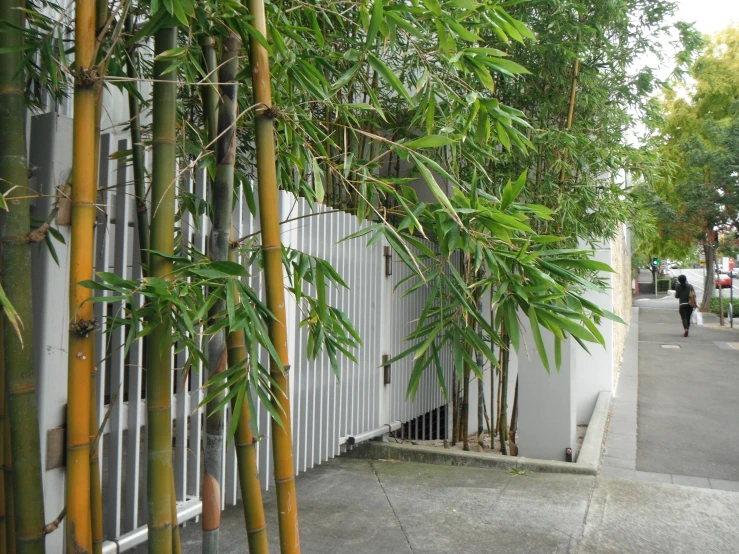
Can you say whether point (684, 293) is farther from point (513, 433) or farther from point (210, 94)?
point (210, 94)

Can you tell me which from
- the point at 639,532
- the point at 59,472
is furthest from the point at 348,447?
the point at 59,472

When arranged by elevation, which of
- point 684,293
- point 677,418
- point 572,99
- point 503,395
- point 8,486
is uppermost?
point 572,99

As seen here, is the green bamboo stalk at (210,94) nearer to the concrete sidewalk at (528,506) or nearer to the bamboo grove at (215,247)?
the bamboo grove at (215,247)

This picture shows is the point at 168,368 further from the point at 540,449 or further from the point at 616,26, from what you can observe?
the point at 616,26

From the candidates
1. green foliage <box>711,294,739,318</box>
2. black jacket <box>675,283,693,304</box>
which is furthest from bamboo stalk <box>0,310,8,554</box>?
green foliage <box>711,294,739,318</box>

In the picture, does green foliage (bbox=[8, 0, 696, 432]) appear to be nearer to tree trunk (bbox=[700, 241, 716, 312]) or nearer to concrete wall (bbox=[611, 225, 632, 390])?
concrete wall (bbox=[611, 225, 632, 390])

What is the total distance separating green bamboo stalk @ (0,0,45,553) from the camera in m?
1.62

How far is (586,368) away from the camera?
7.24 meters

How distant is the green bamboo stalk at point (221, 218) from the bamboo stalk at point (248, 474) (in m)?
0.09

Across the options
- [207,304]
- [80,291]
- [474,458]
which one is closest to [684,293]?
[474,458]

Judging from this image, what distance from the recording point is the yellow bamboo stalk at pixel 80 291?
155 centimetres

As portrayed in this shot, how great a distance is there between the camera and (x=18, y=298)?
66.3 inches

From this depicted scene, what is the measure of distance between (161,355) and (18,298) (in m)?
0.43

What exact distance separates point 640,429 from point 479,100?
5.72 metres
